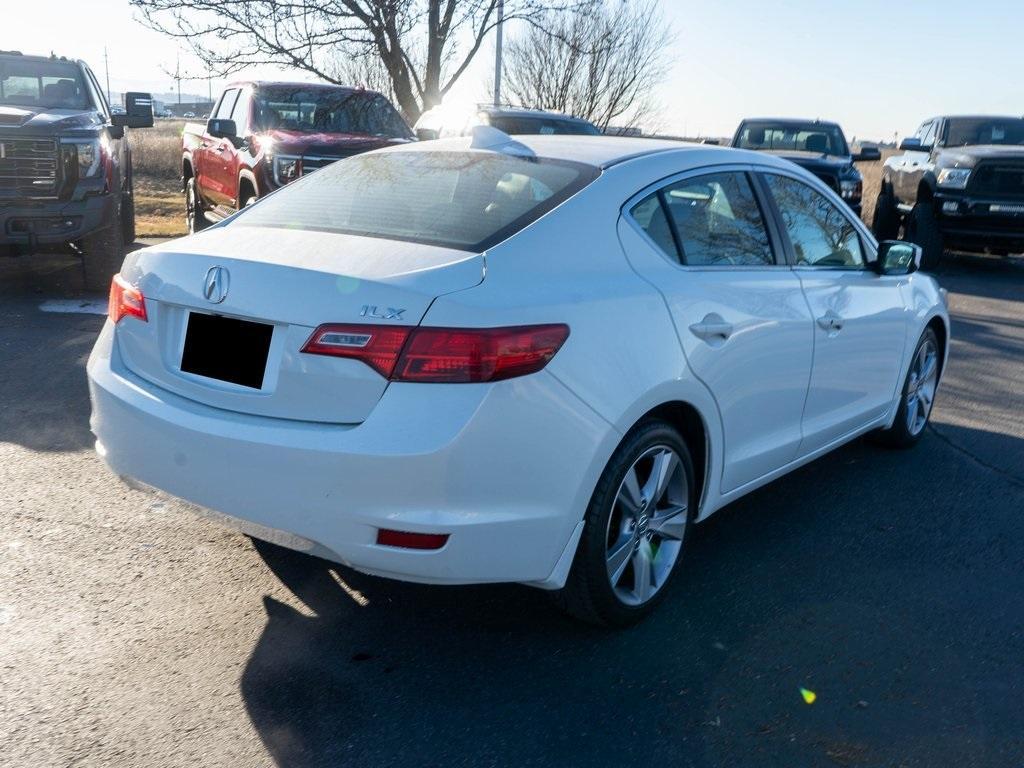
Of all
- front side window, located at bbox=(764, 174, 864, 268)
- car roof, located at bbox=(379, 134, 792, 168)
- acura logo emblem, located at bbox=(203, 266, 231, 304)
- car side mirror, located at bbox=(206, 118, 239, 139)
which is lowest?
acura logo emblem, located at bbox=(203, 266, 231, 304)

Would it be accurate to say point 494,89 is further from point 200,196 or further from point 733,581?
point 733,581

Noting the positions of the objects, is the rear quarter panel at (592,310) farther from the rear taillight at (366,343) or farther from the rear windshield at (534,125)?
the rear windshield at (534,125)

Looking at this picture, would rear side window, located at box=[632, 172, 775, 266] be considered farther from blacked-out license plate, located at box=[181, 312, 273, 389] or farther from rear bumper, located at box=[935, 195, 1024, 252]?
rear bumper, located at box=[935, 195, 1024, 252]

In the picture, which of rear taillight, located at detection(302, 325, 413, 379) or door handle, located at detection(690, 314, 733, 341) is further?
door handle, located at detection(690, 314, 733, 341)

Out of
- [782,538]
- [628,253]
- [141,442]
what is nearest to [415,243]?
[628,253]

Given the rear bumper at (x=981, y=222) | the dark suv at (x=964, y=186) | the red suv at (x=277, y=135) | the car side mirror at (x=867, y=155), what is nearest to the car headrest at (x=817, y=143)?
the car side mirror at (x=867, y=155)

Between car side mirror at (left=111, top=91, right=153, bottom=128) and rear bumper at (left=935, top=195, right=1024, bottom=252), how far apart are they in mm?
9362

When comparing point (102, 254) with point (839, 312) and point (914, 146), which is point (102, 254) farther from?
point (914, 146)

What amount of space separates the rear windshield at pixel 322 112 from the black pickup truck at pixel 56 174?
5.50ft

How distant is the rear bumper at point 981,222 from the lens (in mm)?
12617

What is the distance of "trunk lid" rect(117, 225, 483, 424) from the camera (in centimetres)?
290

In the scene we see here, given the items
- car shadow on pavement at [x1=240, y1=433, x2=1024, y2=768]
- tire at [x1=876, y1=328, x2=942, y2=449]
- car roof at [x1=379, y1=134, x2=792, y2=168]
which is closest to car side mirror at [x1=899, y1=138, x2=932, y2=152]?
tire at [x1=876, y1=328, x2=942, y2=449]

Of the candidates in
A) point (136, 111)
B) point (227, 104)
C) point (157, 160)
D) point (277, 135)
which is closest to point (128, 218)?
point (136, 111)

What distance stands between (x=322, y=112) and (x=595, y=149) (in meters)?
7.83
